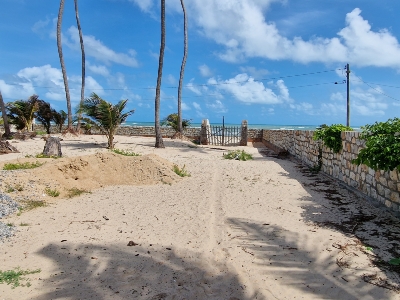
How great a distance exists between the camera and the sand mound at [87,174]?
661cm

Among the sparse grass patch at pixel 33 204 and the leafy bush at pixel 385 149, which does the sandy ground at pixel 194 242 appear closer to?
the sparse grass patch at pixel 33 204

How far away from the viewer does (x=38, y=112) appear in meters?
22.1

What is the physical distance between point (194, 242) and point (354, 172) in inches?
185

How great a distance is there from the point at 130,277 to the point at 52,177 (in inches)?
183

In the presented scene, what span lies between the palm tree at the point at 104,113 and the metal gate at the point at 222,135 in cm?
865

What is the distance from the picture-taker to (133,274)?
11.2ft

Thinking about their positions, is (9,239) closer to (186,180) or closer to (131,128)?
(186,180)

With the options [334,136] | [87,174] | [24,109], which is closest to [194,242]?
[87,174]

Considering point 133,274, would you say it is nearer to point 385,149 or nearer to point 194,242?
point 194,242

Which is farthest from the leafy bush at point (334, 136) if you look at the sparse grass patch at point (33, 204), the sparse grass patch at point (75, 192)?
the sparse grass patch at point (33, 204)

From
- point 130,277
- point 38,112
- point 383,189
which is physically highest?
point 38,112

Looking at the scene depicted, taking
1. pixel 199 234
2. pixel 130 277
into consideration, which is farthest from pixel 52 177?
pixel 130 277

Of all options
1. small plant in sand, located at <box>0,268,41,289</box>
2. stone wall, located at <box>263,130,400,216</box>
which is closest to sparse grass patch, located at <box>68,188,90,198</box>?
small plant in sand, located at <box>0,268,41,289</box>

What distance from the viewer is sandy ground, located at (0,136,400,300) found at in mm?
3166
